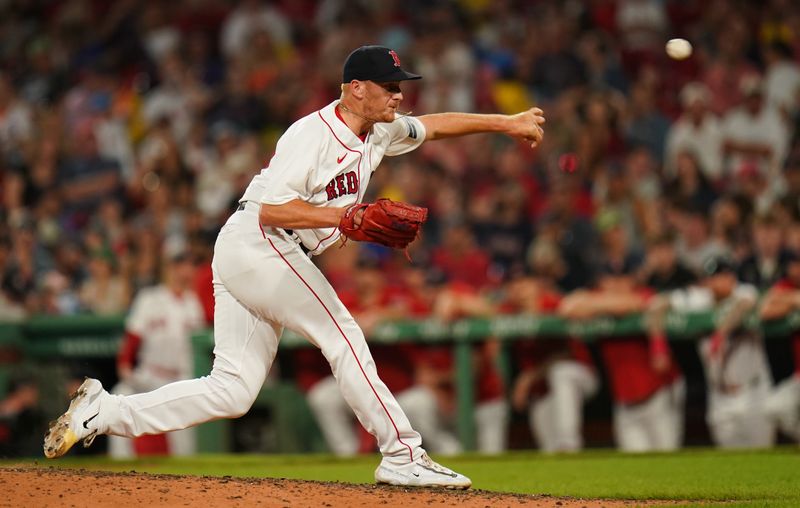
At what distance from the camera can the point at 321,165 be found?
4.91 meters

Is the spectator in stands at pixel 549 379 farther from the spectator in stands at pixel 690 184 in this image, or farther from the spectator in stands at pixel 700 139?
the spectator in stands at pixel 700 139

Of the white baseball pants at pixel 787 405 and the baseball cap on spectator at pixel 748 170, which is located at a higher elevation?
the baseball cap on spectator at pixel 748 170

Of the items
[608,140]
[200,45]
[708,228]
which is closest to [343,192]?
[708,228]

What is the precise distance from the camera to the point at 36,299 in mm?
10672

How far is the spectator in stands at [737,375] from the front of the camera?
26.0 ft

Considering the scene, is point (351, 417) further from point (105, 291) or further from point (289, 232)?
point (289, 232)

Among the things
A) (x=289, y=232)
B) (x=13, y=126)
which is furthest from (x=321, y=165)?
(x=13, y=126)

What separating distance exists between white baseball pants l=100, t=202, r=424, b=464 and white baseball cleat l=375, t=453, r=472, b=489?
37mm

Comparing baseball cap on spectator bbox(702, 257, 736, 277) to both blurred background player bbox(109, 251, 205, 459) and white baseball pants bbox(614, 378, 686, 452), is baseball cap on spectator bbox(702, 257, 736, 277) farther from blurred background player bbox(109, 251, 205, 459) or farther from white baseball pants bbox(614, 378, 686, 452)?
blurred background player bbox(109, 251, 205, 459)

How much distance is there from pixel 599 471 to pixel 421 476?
187 centimetres

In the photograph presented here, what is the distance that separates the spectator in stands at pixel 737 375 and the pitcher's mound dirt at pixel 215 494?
10.0 ft

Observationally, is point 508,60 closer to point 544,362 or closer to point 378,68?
point 544,362

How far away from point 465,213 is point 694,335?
9.40ft

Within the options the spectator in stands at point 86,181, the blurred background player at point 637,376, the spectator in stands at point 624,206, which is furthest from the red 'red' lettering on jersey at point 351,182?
the spectator in stands at point 86,181
